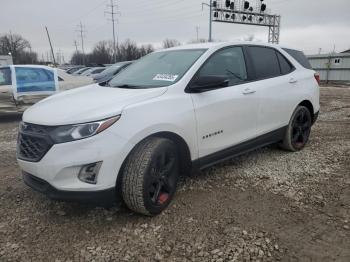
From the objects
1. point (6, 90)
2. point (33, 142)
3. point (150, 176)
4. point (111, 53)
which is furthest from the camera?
point (111, 53)

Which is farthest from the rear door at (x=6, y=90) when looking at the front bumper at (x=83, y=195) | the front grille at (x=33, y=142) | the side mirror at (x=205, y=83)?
the side mirror at (x=205, y=83)

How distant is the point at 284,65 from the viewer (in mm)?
5121

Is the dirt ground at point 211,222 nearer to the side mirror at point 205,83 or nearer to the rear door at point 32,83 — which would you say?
the side mirror at point 205,83

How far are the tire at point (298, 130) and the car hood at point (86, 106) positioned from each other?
8.53 feet

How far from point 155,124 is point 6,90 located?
6785 mm

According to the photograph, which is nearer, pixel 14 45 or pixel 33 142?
pixel 33 142

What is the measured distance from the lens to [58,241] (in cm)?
310

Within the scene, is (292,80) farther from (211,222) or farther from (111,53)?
(111,53)

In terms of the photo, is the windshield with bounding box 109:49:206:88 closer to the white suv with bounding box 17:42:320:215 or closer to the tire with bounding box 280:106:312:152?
the white suv with bounding box 17:42:320:215

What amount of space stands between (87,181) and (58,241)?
64 centimetres

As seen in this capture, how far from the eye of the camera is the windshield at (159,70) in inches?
149

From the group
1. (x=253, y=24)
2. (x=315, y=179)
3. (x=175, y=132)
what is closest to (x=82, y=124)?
(x=175, y=132)

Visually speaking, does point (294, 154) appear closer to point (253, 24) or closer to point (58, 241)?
point (58, 241)

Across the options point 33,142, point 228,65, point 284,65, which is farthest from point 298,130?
point 33,142
